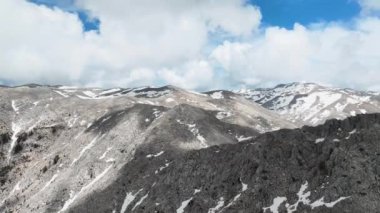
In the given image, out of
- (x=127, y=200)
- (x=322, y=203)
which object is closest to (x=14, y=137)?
(x=127, y=200)

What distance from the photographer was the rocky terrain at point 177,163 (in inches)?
2640

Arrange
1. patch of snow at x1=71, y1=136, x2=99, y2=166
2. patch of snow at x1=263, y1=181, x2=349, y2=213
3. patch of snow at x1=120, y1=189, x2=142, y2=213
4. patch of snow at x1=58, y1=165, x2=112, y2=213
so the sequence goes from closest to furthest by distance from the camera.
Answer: patch of snow at x1=263, y1=181, x2=349, y2=213
patch of snow at x1=120, y1=189, x2=142, y2=213
patch of snow at x1=58, y1=165, x2=112, y2=213
patch of snow at x1=71, y1=136, x2=99, y2=166

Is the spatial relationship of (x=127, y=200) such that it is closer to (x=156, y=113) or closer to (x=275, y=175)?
(x=275, y=175)

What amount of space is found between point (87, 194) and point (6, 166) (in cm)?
5980

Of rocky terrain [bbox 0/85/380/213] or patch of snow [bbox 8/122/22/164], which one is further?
patch of snow [bbox 8/122/22/164]

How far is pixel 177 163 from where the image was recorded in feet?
316

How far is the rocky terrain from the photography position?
6706cm

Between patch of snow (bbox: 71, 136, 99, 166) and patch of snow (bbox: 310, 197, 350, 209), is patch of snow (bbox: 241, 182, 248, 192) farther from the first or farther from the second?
patch of snow (bbox: 71, 136, 99, 166)

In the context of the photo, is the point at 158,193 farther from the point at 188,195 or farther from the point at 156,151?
the point at 156,151

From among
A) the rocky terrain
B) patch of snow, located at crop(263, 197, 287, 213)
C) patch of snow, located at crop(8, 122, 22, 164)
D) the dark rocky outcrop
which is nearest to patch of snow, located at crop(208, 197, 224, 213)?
the dark rocky outcrop

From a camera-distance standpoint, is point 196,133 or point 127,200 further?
point 196,133

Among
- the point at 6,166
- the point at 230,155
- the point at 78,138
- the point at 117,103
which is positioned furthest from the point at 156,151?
the point at 117,103

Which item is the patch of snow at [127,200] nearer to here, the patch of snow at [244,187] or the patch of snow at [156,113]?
the patch of snow at [244,187]

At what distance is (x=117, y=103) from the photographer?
19338 centimetres
